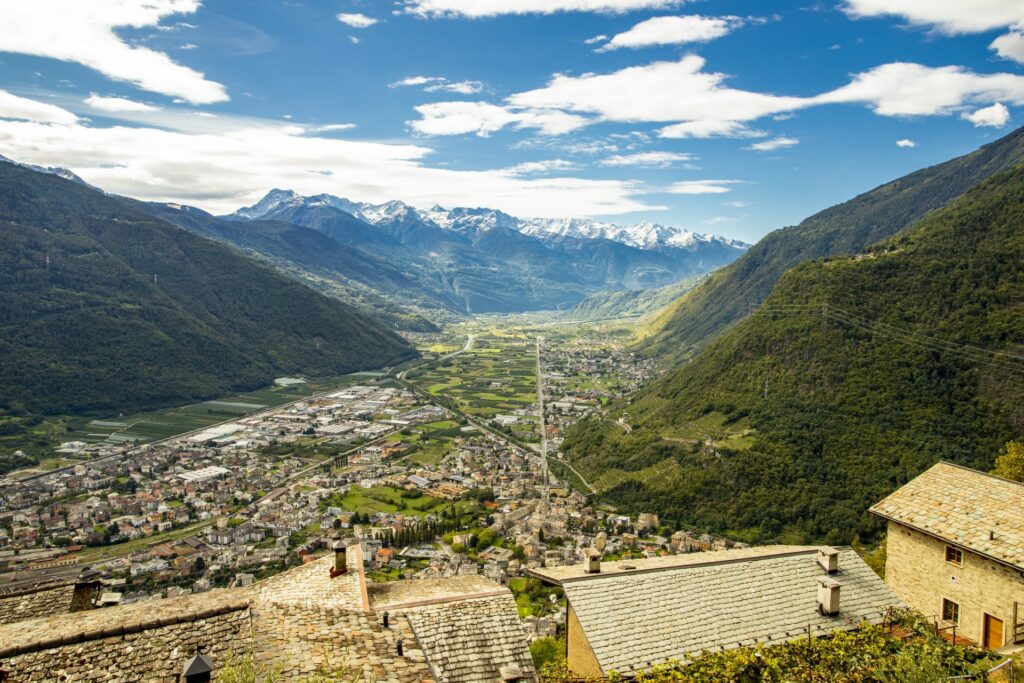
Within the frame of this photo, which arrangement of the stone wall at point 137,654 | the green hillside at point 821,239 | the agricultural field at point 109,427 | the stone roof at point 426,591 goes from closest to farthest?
the stone wall at point 137,654
the stone roof at point 426,591
the agricultural field at point 109,427
the green hillside at point 821,239

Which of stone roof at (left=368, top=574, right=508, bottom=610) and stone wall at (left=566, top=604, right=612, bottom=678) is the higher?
stone roof at (left=368, top=574, right=508, bottom=610)

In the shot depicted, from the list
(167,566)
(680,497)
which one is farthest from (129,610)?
(680,497)

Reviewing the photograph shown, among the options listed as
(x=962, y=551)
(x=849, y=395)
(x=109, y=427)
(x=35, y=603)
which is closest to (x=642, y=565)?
(x=962, y=551)

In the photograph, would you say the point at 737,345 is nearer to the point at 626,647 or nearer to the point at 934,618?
the point at 934,618

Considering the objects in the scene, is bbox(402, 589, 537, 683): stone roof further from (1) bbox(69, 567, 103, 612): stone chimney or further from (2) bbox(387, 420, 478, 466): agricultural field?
(2) bbox(387, 420, 478, 466): agricultural field

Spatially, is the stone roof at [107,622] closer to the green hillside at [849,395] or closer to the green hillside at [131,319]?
the green hillside at [849,395]

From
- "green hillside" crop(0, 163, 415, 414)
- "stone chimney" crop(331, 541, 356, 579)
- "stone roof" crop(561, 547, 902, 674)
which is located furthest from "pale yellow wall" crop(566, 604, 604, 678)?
"green hillside" crop(0, 163, 415, 414)

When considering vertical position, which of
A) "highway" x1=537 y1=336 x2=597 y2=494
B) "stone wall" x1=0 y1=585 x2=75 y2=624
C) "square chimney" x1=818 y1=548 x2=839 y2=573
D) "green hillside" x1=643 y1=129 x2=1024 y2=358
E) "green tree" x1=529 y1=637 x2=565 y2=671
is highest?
"green hillside" x1=643 y1=129 x2=1024 y2=358

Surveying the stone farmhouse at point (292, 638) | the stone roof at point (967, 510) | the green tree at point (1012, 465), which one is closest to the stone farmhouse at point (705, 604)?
the stone farmhouse at point (292, 638)

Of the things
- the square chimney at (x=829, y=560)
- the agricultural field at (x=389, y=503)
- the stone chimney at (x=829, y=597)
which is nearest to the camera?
the stone chimney at (x=829, y=597)
